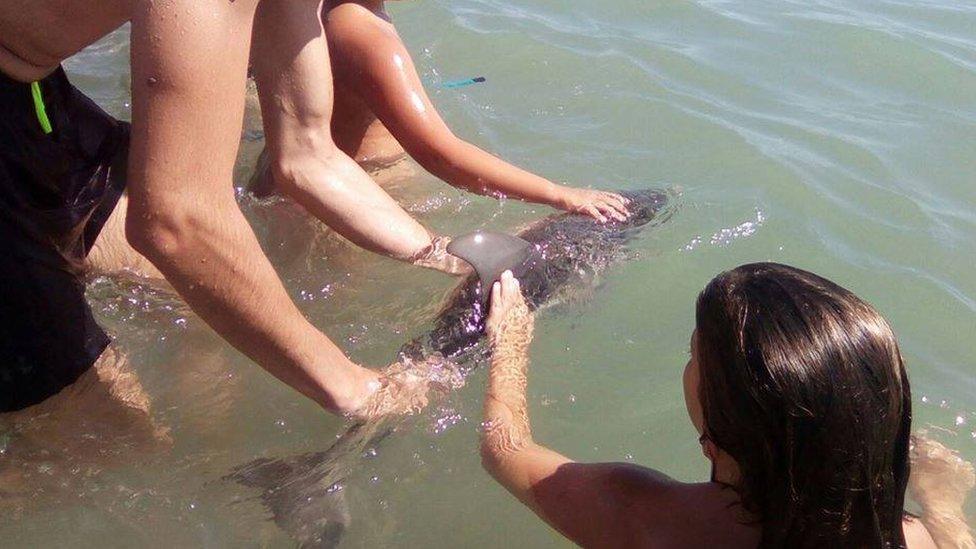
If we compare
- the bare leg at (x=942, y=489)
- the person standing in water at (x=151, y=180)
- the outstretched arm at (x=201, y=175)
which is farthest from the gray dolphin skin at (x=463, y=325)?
Result: the bare leg at (x=942, y=489)

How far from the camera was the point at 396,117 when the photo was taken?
3242 millimetres

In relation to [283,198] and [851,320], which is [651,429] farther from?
[283,198]

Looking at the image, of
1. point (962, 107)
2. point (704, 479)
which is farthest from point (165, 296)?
point (962, 107)

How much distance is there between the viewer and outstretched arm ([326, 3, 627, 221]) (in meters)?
3.18

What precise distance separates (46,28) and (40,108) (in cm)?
23

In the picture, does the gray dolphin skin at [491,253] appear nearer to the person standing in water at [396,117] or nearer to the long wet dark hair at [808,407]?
the person standing in water at [396,117]

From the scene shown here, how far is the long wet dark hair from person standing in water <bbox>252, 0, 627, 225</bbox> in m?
1.65

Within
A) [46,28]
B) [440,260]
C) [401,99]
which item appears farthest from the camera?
[401,99]

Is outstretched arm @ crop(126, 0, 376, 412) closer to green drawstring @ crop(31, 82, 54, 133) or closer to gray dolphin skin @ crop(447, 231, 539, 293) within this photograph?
green drawstring @ crop(31, 82, 54, 133)

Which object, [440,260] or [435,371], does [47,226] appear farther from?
[440,260]

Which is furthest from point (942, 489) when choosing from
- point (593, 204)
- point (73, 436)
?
point (73, 436)

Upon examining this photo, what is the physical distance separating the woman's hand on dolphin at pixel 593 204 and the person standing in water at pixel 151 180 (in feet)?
3.32

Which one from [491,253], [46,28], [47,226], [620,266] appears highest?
[46,28]

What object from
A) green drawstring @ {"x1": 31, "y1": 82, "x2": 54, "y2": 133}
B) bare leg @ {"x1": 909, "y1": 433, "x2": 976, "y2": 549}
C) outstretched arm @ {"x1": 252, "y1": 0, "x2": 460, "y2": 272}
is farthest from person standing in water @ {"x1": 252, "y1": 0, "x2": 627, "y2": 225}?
bare leg @ {"x1": 909, "y1": 433, "x2": 976, "y2": 549}
